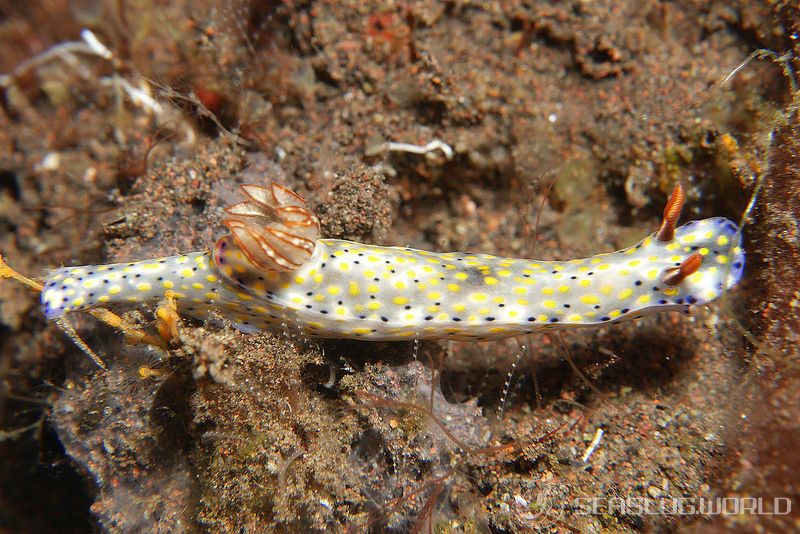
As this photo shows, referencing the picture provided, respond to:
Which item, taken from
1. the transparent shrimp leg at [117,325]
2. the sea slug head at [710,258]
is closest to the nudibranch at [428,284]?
the sea slug head at [710,258]

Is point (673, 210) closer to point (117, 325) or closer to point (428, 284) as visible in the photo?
point (428, 284)

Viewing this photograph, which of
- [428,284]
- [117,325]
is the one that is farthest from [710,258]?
[117,325]

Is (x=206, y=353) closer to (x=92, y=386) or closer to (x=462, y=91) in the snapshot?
(x=92, y=386)

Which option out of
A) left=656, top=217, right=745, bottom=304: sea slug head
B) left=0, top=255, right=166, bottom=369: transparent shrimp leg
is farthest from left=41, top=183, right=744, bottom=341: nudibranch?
left=0, top=255, right=166, bottom=369: transparent shrimp leg

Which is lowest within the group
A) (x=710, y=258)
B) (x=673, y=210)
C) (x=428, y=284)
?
(x=428, y=284)

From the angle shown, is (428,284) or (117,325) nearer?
(428,284)

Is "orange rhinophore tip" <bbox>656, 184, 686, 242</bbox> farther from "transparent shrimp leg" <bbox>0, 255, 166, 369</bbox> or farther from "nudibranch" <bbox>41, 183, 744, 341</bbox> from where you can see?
"transparent shrimp leg" <bbox>0, 255, 166, 369</bbox>
